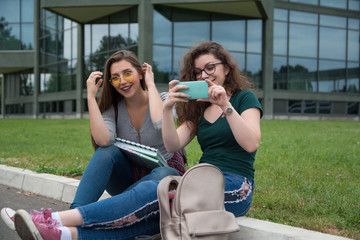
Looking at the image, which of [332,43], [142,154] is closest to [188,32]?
[332,43]

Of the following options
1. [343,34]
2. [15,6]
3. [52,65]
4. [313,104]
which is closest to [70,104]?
[52,65]

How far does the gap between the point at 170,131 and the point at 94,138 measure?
2.25 feet

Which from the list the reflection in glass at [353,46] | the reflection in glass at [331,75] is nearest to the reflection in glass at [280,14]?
the reflection in glass at [331,75]

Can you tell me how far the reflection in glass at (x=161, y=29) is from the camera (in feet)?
66.5

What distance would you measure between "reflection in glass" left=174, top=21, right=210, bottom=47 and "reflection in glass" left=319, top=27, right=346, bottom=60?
→ 319 inches

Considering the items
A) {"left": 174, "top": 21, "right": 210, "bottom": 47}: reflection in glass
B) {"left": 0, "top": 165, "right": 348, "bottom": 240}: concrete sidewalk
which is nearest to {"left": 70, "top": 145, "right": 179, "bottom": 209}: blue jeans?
{"left": 0, "top": 165, "right": 348, "bottom": 240}: concrete sidewalk

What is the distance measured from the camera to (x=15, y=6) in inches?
1120

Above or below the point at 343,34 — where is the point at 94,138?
below

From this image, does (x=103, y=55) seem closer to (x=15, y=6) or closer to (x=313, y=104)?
(x=15, y=6)

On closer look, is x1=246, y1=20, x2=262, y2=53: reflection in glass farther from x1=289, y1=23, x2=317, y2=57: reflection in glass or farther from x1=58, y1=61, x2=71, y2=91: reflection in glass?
x1=58, y1=61, x2=71, y2=91: reflection in glass

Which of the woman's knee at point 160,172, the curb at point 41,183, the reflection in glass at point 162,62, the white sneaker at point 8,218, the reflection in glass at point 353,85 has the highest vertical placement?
the reflection in glass at point 162,62

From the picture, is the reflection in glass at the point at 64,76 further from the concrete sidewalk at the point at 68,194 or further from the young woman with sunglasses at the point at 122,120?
the young woman with sunglasses at the point at 122,120

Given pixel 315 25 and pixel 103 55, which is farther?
pixel 315 25

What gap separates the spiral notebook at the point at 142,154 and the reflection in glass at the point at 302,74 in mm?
22512
